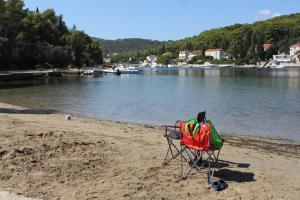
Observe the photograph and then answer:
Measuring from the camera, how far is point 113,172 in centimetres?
962

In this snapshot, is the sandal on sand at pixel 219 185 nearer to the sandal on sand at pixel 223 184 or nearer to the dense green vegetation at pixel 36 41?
the sandal on sand at pixel 223 184

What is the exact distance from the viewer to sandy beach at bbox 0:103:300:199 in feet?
27.6

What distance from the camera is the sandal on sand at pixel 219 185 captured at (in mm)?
8773

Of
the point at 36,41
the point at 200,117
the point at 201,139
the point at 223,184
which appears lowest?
the point at 223,184

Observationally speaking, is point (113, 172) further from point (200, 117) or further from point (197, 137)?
point (200, 117)

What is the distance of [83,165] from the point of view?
32.7ft

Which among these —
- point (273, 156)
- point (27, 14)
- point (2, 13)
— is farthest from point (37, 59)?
point (273, 156)

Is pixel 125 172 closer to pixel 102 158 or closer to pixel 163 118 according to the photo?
pixel 102 158

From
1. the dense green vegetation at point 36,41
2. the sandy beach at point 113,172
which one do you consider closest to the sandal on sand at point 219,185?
the sandy beach at point 113,172

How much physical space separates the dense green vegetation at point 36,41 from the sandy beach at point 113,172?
75.0 metres

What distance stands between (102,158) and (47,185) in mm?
2250

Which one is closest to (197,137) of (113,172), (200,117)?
(200,117)

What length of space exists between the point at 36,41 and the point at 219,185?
112 m

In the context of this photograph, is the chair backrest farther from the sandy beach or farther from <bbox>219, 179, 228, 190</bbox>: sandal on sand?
<bbox>219, 179, 228, 190</bbox>: sandal on sand
